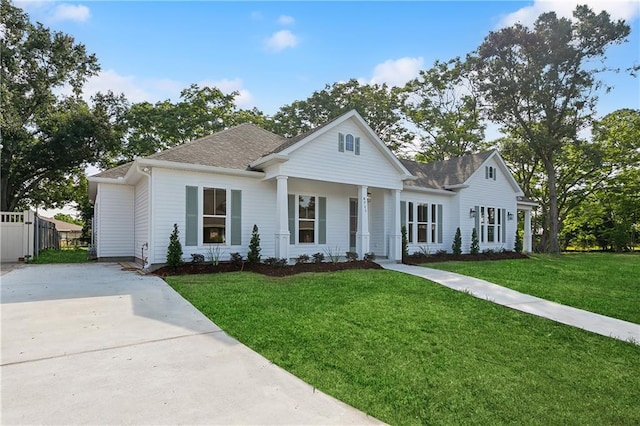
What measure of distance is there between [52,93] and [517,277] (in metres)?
28.3

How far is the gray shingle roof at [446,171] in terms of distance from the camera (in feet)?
57.6

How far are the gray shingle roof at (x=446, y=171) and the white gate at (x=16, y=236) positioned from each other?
582 inches

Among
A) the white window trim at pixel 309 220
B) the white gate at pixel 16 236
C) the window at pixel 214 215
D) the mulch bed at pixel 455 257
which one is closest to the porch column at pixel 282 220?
the white window trim at pixel 309 220

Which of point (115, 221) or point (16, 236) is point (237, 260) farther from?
point (16, 236)

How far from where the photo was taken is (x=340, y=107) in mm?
27359

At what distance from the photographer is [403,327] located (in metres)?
5.24

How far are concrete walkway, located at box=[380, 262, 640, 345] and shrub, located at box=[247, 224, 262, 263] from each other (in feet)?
16.7

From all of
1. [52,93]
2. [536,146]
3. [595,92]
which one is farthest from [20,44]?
[595,92]

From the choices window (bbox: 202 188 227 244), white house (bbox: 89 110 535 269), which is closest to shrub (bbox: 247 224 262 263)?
white house (bbox: 89 110 535 269)

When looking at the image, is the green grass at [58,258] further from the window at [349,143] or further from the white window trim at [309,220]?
the window at [349,143]

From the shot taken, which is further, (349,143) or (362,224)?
(362,224)

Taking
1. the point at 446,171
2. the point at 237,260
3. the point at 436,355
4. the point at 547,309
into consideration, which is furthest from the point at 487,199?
the point at 436,355

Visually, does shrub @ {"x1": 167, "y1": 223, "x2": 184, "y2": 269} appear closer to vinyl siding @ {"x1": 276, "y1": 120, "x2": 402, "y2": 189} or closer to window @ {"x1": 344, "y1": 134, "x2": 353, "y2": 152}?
vinyl siding @ {"x1": 276, "y1": 120, "x2": 402, "y2": 189}

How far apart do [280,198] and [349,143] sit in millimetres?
3250
